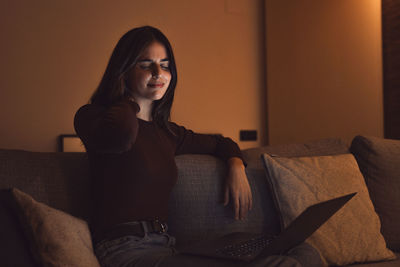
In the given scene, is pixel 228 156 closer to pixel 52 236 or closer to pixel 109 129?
pixel 109 129

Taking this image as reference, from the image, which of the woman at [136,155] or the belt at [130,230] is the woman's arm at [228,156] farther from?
the belt at [130,230]

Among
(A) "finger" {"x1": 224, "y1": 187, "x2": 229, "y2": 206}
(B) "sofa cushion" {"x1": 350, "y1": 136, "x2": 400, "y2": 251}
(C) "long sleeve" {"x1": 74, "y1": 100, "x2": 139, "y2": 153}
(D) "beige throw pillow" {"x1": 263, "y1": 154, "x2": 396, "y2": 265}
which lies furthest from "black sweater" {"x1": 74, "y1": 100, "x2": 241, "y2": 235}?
(B) "sofa cushion" {"x1": 350, "y1": 136, "x2": 400, "y2": 251}

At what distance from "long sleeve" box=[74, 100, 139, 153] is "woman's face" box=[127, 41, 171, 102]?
8.8 inches

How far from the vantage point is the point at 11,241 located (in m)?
1.07

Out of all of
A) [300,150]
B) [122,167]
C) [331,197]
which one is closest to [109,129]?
[122,167]

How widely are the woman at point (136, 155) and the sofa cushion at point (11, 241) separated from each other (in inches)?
9.9

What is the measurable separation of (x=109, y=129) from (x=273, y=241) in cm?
53

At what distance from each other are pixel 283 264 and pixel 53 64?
7.49 feet

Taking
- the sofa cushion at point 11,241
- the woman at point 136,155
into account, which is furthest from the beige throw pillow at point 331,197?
the sofa cushion at point 11,241

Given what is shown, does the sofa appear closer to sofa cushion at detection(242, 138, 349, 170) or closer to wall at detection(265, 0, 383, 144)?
sofa cushion at detection(242, 138, 349, 170)

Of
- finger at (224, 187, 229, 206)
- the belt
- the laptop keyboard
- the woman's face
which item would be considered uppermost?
the woman's face

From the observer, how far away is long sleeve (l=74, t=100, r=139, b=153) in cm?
122

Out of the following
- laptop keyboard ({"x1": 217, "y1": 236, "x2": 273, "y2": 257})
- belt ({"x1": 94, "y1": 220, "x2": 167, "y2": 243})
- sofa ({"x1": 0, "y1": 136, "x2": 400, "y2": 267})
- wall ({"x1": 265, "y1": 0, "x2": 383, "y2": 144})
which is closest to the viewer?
laptop keyboard ({"x1": 217, "y1": 236, "x2": 273, "y2": 257})

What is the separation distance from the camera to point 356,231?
A: 158cm
